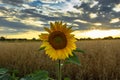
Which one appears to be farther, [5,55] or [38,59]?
[5,55]

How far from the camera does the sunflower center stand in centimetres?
154

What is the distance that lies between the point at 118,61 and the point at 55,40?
6.52 m

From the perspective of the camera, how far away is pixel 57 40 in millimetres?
1543

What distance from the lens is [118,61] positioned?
7.85m

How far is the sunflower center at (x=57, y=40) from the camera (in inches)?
60.7

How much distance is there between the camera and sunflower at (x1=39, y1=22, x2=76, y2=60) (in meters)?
1.53

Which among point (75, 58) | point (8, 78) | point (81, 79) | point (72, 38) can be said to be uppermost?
point (72, 38)

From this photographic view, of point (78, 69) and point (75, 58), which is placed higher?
point (75, 58)

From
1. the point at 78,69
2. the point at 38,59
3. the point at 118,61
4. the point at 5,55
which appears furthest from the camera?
the point at 5,55

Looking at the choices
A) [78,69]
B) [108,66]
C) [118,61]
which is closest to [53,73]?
[78,69]

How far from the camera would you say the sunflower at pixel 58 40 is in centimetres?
153

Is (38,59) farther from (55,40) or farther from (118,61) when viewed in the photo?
(55,40)

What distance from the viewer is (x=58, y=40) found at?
1541 mm

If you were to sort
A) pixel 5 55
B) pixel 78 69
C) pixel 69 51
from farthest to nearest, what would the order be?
pixel 5 55, pixel 78 69, pixel 69 51
